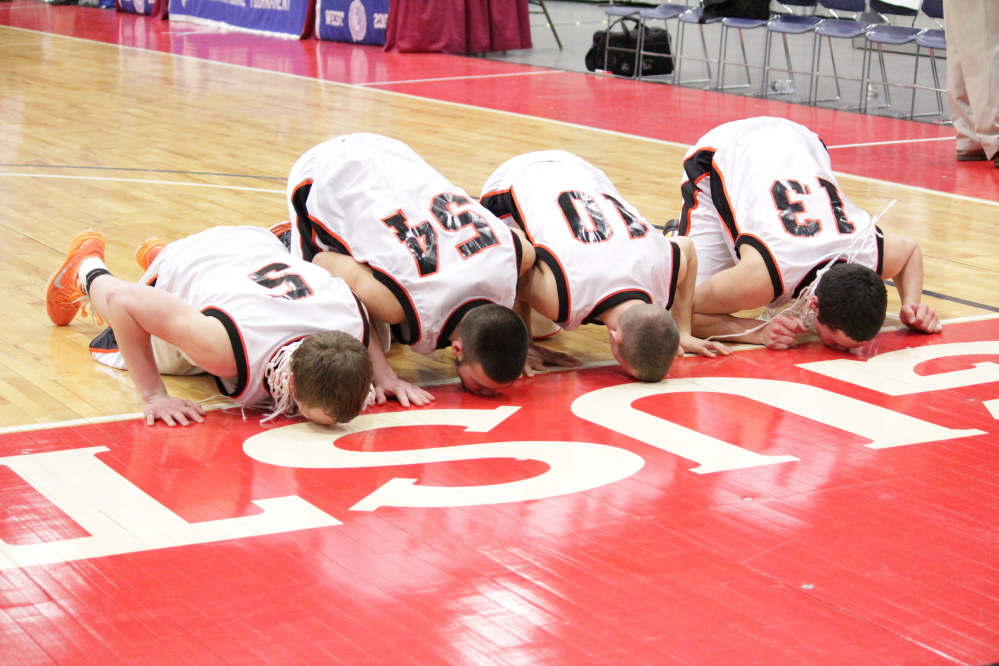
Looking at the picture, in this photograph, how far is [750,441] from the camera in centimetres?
365

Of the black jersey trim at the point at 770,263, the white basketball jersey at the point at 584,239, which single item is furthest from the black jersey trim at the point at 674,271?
the black jersey trim at the point at 770,263

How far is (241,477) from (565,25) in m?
17.6

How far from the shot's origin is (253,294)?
3.77 metres

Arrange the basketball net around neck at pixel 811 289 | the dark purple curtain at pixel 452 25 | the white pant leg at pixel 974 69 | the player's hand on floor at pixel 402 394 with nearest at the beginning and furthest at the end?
the player's hand on floor at pixel 402 394
the basketball net around neck at pixel 811 289
the white pant leg at pixel 974 69
the dark purple curtain at pixel 452 25

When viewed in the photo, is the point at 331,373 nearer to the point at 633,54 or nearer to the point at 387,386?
the point at 387,386

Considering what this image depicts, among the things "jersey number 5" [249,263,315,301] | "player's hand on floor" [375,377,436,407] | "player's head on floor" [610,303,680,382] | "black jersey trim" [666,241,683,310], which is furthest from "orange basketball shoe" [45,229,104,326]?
"black jersey trim" [666,241,683,310]

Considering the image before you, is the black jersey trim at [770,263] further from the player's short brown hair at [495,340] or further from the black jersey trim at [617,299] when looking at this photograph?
the player's short brown hair at [495,340]

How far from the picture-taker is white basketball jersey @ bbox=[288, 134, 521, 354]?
3996mm

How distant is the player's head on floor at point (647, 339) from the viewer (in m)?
4.02

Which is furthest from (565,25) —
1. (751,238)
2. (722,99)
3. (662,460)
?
(662,460)

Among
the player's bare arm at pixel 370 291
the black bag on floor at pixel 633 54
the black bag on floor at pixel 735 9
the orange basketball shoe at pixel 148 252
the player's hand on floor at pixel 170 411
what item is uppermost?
the black bag on floor at pixel 735 9

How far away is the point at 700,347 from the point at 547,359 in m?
0.60

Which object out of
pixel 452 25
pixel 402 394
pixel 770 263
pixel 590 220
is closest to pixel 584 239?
pixel 590 220

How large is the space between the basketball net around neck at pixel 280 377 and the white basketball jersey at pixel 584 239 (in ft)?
3.43
